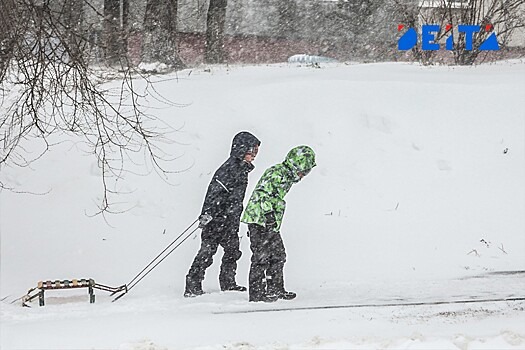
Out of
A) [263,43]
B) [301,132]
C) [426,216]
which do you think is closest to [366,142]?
[301,132]

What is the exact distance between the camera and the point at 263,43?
96.9ft

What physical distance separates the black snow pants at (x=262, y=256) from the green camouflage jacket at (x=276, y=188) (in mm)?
94

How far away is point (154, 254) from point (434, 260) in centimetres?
358

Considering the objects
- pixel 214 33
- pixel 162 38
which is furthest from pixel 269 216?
pixel 214 33

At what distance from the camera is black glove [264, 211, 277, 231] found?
9.09 meters

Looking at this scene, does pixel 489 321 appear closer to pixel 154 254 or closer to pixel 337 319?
pixel 337 319

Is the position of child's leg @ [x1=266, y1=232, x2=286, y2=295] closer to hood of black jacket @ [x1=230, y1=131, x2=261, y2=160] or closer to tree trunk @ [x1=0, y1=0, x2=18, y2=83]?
hood of black jacket @ [x1=230, y1=131, x2=261, y2=160]

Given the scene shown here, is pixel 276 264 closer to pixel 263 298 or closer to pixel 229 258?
pixel 263 298

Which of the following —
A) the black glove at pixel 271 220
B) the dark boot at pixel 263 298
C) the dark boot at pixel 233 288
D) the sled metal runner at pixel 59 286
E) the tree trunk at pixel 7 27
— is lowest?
the dark boot at pixel 263 298

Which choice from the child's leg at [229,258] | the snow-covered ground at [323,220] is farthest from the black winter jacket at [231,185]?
the snow-covered ground at [323,220]

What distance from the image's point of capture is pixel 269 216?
9094 mm

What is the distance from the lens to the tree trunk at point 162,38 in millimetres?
19875

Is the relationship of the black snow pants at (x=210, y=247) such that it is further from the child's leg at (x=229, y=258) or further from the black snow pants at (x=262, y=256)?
the black snow pants at (x=262, y=256)

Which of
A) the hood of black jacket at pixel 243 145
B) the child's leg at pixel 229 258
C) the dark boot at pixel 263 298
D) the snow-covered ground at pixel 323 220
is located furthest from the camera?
the child's leg at pixel 229 258
